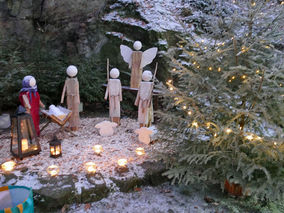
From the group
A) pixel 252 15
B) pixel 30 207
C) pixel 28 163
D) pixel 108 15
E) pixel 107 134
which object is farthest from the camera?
pixel 108 15

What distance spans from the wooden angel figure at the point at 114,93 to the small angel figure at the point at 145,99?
429 millimetres

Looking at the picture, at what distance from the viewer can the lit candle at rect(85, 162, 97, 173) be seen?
120 inches

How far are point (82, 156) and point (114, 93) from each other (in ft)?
4.76

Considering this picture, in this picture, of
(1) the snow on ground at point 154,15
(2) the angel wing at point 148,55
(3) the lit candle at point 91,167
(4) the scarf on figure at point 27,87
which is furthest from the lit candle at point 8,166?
(1) the snow on ground at point 154,15

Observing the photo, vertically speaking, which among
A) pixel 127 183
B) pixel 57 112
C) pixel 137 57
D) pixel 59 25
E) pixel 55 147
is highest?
pixel 59 25

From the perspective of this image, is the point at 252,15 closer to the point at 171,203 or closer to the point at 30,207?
the point at 171,203

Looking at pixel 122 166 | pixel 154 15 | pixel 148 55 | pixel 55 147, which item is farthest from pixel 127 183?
pixel 154 15

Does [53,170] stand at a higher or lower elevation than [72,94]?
lower

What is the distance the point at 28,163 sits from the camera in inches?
127

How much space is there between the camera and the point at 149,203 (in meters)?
2.82

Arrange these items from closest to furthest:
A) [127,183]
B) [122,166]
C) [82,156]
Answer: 1. [127,183]
2. [122,166]
3. [82,156]

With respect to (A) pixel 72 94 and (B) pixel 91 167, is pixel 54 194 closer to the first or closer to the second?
(B) pixel 91 167

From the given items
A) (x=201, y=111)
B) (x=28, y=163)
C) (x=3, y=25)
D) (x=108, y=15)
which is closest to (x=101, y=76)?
(x=108, y=15)

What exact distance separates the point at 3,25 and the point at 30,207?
5.38 metres
